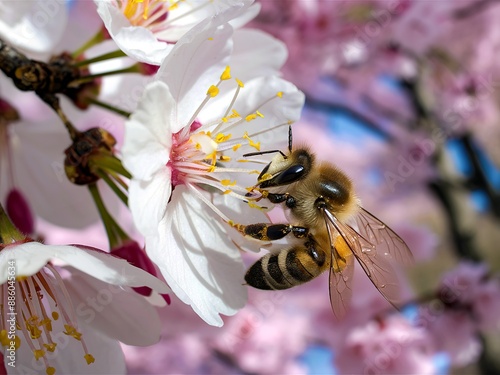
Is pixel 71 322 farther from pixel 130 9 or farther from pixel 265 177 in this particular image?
pixel 130 9

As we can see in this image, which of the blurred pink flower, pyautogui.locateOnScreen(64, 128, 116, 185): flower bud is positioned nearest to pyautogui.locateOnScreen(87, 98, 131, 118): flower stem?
pyautogui.locateOnScreen(64, 128, 116, 185): flower bud

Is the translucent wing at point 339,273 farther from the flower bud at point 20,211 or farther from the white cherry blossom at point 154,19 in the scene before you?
the flower bud at point 20,211

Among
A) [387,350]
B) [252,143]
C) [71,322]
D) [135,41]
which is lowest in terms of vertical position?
[387,350]

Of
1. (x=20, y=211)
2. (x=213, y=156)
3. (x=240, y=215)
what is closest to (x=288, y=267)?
(x=240, y=215)

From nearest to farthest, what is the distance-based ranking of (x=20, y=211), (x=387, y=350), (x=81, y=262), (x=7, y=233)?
(x=81, y=262) < (x=7, y=233) < (x=20, y=211) < (x=387, y=350)

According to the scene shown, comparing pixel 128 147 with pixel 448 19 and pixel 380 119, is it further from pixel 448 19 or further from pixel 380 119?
pixel 380 119
